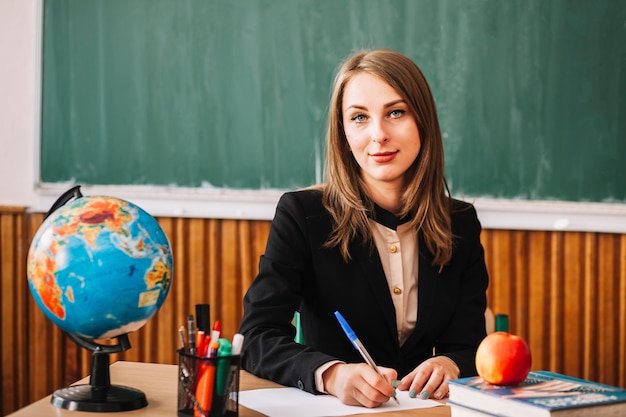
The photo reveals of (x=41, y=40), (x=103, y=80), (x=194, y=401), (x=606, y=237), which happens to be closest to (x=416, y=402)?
(x=194, y=401)

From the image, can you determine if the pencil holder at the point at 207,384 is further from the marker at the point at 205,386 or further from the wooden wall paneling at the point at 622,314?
the wooden wall paneling at the point at 622,314

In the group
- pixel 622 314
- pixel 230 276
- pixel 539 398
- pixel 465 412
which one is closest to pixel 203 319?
pixel 465 412

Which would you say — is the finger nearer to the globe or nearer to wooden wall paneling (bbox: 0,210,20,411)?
the globe

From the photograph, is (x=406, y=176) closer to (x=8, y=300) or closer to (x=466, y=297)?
(x=466, y=297)

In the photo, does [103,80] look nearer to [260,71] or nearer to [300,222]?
[260,71]

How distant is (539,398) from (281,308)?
0.82 metres

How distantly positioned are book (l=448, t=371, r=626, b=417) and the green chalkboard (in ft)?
6.33

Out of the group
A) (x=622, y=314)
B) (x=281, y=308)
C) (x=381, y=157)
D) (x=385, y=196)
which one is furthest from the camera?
(x=622, y=314)

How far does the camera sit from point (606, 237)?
123 inches

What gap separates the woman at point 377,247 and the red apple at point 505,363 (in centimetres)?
58

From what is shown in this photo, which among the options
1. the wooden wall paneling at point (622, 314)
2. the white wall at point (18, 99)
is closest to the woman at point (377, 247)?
the wooden wall paneling at point (622, 314)

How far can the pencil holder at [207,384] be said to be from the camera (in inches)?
52.2

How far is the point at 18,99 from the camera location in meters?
3.49

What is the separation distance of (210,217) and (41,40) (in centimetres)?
108
